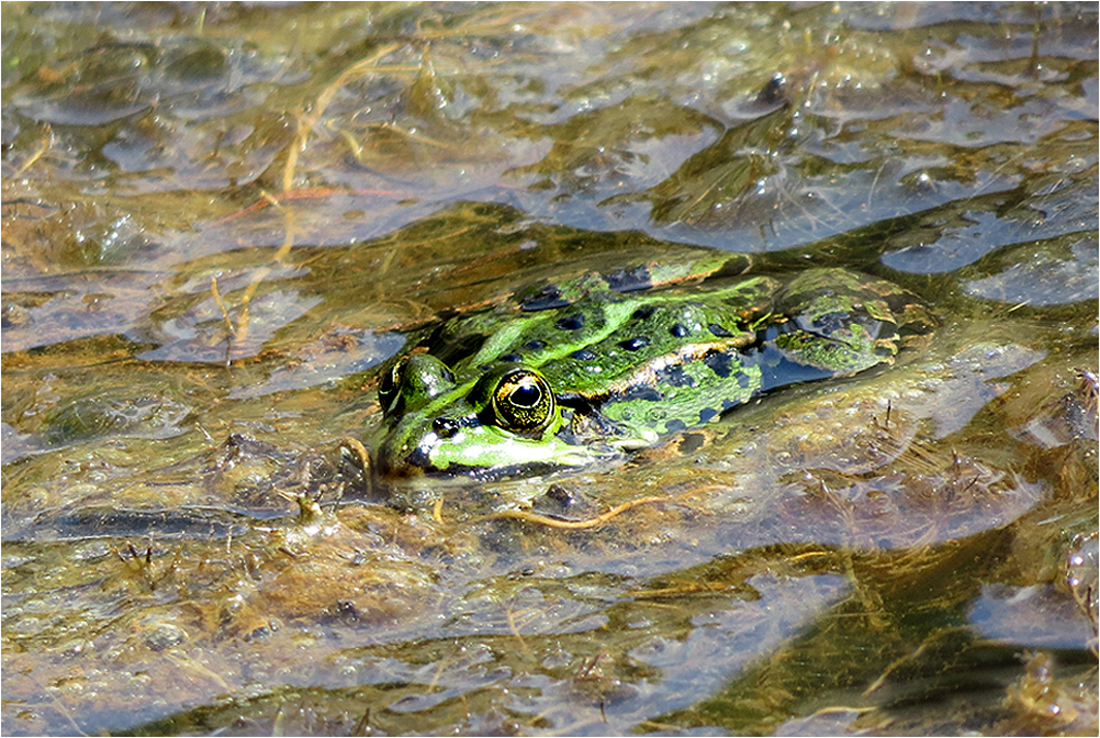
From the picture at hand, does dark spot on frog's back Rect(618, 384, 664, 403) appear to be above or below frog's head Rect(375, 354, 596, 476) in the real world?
below

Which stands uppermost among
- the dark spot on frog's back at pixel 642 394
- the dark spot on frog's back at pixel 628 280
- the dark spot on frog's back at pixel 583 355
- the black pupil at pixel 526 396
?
the black pupil at pixel 526 396

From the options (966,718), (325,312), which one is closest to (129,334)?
(325,312)

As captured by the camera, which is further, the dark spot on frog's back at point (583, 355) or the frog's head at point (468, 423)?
the dark spot on frog's back at point (583, 355)

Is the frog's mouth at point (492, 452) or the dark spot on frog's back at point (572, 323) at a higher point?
the dark spot on frog's back at point (572, 323)

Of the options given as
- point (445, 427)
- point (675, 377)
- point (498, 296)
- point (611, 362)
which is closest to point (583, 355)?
point (611, 362)

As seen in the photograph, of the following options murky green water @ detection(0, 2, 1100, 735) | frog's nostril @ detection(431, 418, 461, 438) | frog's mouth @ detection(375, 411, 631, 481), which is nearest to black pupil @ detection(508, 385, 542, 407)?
frog's mouth @ detection(375, 411, 631, 481)

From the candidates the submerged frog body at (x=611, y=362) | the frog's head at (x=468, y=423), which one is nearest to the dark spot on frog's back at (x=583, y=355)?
the submerged frog body at (x=611, y=362)

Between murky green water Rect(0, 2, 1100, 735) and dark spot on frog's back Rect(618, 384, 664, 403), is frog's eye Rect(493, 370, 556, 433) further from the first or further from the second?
dark spot on frog's back Rect(618, 384, 664, 403)

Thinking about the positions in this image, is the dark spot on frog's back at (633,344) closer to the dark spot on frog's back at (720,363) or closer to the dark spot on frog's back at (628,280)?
the dark spot on frog's back at (720,363)
